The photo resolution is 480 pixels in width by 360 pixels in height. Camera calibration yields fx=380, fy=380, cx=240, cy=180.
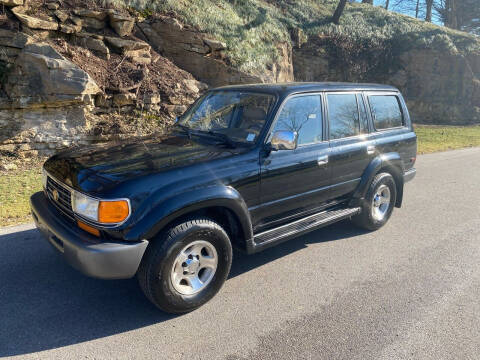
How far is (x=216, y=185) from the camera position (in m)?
3.27

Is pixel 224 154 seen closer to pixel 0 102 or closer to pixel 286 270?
pixel 286 270

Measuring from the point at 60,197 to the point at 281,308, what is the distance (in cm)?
219

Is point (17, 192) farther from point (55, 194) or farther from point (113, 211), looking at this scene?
point (113, 211)

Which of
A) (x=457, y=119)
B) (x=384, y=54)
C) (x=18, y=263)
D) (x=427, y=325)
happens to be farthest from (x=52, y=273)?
(x=457, y=119)

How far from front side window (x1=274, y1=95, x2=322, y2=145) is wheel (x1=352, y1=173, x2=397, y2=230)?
1262mm

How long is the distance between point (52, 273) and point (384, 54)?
21949 millimetres

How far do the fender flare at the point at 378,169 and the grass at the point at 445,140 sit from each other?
7.19 metres

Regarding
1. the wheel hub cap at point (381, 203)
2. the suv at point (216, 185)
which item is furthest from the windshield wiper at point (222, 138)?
the wheel hub cap at point (381, 203)

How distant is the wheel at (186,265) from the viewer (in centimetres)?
302

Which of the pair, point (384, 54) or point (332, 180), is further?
point (384, 54)

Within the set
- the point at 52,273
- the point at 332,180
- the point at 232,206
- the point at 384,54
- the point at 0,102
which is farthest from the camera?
the point at 384,54

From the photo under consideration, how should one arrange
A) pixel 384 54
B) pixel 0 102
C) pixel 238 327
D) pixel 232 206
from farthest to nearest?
pixel 384 54
pixel 0 102
pixel 232 206
pixel 238 327

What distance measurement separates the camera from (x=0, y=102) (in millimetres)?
7609

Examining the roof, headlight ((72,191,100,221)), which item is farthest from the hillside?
headlight ((72,191,100,221))
